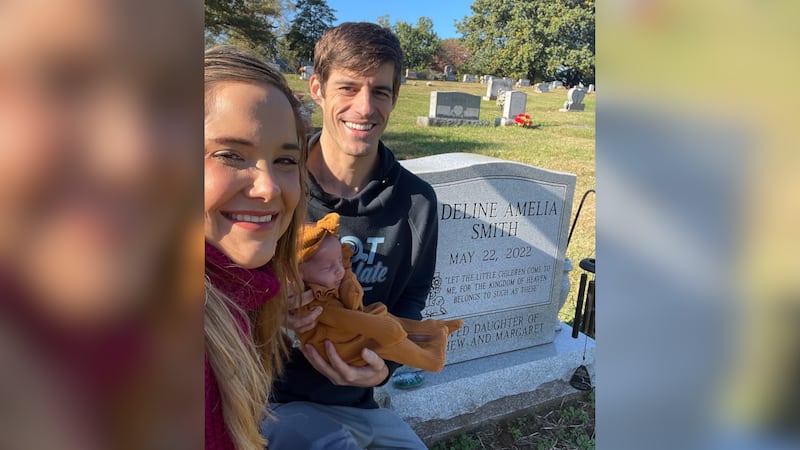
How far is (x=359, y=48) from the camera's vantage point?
2.18 m

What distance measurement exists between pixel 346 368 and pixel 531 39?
3364 cm

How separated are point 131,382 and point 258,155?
75 cm

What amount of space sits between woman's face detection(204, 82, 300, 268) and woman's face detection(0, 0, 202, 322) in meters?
0.69

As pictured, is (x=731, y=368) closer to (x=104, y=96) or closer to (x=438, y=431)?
(x=104, y=96)

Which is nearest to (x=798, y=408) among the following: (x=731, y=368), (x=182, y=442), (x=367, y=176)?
(x=731, y=368)

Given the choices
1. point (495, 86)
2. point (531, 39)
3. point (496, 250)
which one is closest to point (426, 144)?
point (496, 250)

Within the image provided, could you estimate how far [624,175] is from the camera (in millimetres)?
338

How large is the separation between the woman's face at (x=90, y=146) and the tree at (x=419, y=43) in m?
38.4

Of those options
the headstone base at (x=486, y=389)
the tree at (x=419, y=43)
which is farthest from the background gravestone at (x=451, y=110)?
the tree at (x=419, y=43)

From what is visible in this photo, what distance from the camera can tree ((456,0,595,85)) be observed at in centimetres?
2928

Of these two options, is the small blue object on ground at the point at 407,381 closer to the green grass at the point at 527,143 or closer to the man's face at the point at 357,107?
the man's face at the point at 357,107

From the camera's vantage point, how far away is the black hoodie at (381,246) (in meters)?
2.12

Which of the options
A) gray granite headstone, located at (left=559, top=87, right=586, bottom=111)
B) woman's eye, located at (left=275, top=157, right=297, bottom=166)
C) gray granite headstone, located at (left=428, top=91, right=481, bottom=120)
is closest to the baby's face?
woman's eye, located at (left=275, top=157, right=297, bottom=166)

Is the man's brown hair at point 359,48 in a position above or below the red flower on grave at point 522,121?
above
